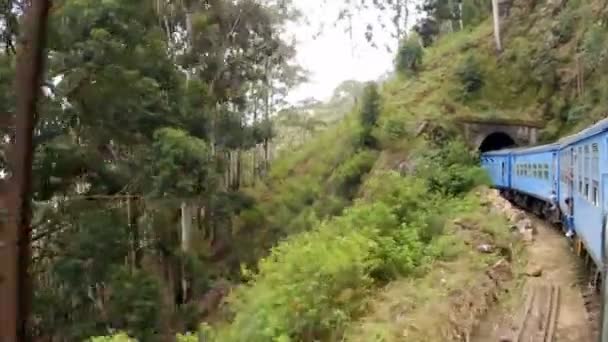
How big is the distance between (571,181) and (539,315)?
4.12m

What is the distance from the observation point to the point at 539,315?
7.57 m

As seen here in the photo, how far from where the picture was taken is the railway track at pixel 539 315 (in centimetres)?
697

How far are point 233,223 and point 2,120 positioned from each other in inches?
939

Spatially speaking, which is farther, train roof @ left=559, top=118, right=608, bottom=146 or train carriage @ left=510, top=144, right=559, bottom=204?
train carriage @ left=510, top=144, right=559, bottom=204

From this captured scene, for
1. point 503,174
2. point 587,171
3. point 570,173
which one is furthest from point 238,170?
point 587,171

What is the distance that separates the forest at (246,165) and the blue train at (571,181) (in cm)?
132

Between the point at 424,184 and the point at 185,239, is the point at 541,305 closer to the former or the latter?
the point at 424,184

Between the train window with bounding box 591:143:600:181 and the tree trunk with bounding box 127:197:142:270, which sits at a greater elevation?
the train window with bounding box 591:143:600:181

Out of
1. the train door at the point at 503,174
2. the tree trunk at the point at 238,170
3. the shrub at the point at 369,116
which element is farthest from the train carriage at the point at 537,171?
the tree trunk at the point at 238,170

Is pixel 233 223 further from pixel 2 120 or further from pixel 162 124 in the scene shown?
pixel 2 120

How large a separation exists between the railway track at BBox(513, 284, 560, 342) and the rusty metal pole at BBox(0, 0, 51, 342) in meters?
5.96

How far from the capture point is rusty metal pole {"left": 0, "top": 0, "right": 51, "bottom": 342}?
73.4 inches

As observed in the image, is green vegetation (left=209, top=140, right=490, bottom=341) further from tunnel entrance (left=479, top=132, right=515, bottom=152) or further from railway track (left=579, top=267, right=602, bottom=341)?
tunnel entrance (left=479, top=132, right=515, bottom=152)

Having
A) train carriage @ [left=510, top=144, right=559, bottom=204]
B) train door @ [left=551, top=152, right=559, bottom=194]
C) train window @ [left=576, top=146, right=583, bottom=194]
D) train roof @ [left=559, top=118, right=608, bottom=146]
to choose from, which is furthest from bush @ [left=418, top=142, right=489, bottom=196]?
train window @ [left=576, top=146, right=583, bottom=194]
